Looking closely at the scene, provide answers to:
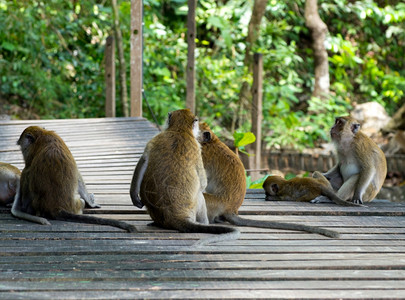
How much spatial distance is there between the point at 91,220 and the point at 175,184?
1.79 feet

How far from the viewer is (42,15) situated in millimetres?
12125

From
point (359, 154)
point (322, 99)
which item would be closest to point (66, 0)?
point (322, 99)

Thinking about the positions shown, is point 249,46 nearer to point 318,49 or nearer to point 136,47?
point 318,49

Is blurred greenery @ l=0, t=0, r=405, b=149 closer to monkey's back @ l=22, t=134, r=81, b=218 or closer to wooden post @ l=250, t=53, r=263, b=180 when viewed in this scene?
wooden post @ l=250, t=53, r=263, b=180

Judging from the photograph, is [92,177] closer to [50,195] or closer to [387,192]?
[50,195]

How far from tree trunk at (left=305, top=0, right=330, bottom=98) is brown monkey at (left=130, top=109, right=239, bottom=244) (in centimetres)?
937

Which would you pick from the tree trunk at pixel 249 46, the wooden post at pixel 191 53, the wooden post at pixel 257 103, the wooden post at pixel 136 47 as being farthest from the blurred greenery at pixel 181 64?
the wooden post at pixel 136 47

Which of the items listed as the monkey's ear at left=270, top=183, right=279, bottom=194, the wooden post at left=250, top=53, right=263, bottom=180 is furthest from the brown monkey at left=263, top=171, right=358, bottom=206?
the wooden post at left=250, top=53, right=263, bottom=180

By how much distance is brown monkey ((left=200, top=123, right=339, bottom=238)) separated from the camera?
382 centimetres

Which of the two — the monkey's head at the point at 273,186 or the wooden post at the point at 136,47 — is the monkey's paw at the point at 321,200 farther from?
the wooden post at the point at 136,47

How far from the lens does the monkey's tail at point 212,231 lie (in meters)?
3.27

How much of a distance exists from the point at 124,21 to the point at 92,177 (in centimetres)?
591

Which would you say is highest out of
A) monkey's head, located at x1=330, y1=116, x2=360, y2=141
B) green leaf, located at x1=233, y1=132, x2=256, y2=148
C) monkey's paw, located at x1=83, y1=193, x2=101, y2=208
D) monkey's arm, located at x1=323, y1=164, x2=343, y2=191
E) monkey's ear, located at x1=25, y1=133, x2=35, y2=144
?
monkey's head, located at x1=330, y1=116, x2=360, y2=141

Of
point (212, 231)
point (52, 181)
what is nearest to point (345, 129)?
point (212, 231)
